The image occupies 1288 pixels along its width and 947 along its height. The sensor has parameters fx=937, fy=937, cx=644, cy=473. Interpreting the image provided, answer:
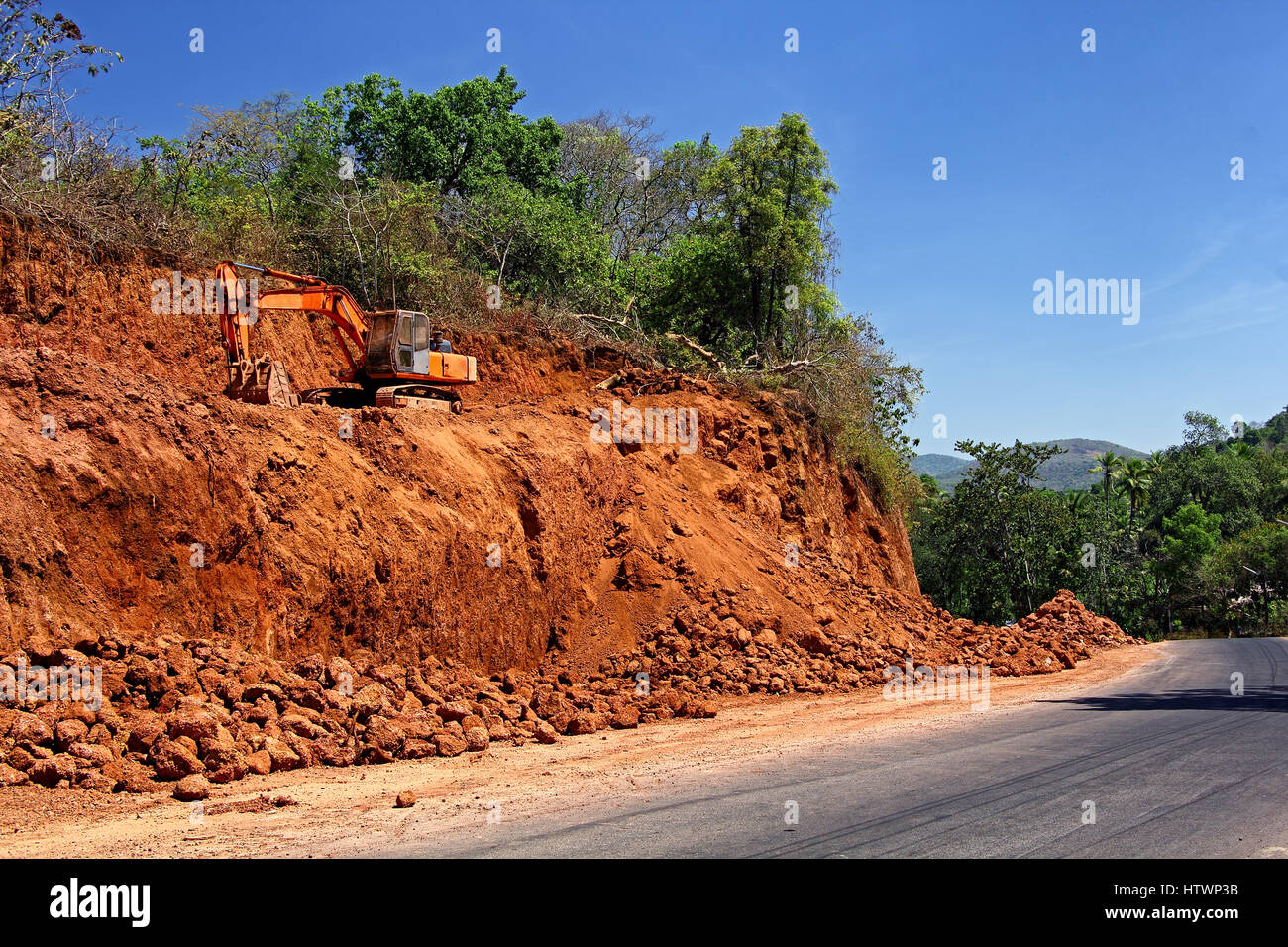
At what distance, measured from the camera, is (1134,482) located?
209 ft

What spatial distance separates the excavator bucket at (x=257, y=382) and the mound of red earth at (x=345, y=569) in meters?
0.66

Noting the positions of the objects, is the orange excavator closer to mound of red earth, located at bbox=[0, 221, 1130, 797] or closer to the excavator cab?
the excavator cab

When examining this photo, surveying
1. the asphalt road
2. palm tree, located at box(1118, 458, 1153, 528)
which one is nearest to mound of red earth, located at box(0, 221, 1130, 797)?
the asphalt road

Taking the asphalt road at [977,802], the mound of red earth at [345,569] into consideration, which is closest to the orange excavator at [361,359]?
the mound of red earth at [345,569]

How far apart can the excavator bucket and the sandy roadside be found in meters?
7.75

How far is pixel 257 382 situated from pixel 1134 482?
2474 inches

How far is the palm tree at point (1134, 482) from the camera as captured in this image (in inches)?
2490

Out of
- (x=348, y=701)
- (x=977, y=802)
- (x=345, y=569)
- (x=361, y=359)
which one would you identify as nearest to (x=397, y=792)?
(x=348, y=701)

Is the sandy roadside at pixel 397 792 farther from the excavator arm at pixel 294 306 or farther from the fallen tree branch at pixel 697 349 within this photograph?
the fallen tree branch at pixel 697 349

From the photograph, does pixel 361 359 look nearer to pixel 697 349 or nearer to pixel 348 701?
pixel 348 701

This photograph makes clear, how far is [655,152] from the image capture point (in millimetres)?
40375

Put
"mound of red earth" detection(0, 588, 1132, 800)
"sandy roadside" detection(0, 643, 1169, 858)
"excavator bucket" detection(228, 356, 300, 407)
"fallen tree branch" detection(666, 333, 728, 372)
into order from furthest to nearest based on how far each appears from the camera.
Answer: "fallen tree branch" detection(666, 333, 728, 372) < "excavator bucket" detection(228, 356, 300, 407) < "mound of red earth" detection(0, 588, 1132, 800) < "sandy roadside" detection(0, 643, 1169, 858)

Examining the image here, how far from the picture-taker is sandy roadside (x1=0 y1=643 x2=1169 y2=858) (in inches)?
244
